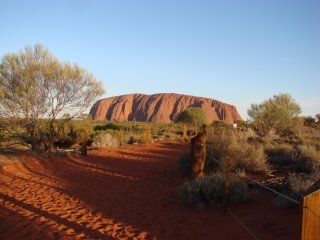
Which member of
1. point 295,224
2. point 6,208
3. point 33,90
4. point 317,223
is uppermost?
point 33,90

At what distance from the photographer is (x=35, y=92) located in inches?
675

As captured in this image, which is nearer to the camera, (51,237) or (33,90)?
(51,237)

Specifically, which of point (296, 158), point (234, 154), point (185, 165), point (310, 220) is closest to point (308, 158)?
point (296, 158)

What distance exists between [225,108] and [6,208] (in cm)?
10034

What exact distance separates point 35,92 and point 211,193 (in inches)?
475

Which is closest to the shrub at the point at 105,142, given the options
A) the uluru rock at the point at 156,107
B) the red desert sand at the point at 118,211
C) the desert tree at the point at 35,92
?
the desert tree at the point at 35,92

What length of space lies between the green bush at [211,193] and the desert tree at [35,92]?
10.4 m

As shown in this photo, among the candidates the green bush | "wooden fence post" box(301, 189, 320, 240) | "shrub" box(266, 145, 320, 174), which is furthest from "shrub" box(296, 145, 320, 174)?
"wooden fence post" box(301, 189, 320, 240)

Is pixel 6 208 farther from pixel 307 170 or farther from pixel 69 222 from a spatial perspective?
pixel 307 170

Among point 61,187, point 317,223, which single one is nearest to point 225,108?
point 61,187

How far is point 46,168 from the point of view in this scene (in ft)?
46.1

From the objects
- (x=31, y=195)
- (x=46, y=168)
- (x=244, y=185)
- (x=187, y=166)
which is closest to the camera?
(x=244, y=185)

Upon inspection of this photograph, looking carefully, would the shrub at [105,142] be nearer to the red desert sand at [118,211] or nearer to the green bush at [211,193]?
the red desert sand at [118,211]

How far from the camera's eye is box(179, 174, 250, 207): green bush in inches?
305
